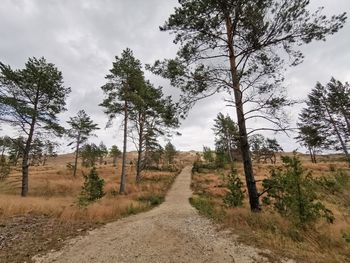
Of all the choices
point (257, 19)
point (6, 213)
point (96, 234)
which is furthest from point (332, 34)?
point (6, 213)

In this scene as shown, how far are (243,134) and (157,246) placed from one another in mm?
4773

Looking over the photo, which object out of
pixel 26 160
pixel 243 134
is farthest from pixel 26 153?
pixel 243 134

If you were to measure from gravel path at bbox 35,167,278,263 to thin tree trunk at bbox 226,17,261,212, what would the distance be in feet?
5.95

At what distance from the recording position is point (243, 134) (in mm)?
8391

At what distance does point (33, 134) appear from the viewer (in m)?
18.3

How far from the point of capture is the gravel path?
504cm

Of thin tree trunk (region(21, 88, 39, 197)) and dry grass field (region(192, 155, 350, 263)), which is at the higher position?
thin tree trunk (region(21, 88, 39, 197))

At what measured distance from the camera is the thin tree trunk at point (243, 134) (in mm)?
8195

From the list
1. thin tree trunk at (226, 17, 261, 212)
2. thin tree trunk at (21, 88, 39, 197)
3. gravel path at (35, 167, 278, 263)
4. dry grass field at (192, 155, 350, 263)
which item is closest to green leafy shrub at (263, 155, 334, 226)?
dry grass field at (192, 155, 350, 263)

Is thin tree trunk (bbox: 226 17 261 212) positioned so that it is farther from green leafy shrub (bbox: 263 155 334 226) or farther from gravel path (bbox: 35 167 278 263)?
gravel path (bbox: 35 167 278 263)

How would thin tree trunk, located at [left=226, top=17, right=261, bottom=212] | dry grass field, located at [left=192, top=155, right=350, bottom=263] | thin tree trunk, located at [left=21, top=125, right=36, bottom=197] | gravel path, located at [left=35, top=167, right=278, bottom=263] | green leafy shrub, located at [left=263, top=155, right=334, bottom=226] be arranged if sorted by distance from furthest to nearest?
thin tree trunk, located at [left=21, top=125, right=36, bottom=197]
thin tree trunk, located at [left=226, top=17, right=261, bottom=212]
green leafy shrub, located at [left=263, top=155, right=334, bottom=226]
gravel path, located at [left=35, top=167, right=278, bottom=263]
dry grass field, located at [left=192, top=155, right=350, bottom=263]

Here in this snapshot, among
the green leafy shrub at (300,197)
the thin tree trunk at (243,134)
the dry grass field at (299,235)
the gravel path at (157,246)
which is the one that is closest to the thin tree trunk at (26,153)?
the gravel path at (157,246)

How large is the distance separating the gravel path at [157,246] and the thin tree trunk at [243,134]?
181cm

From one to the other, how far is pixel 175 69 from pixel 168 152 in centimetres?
Answer: 5509
